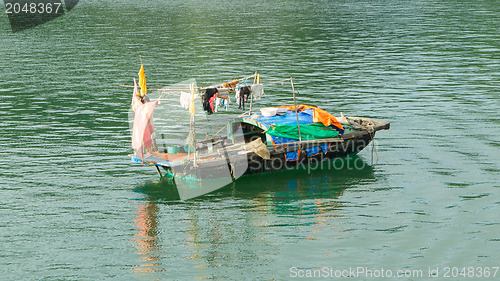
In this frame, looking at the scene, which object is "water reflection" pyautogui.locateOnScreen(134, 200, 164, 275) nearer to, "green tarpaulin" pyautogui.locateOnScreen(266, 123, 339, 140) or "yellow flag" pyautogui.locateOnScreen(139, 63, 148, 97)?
"yellow flag" pyautogui.locateOnScreen(139, 63, 148, 97)

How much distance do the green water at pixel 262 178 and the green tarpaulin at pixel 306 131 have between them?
1696mm

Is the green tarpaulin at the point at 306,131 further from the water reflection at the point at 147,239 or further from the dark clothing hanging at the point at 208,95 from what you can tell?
the water reflection at the point at 147,239

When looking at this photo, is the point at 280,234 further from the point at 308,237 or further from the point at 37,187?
the point at 37,187

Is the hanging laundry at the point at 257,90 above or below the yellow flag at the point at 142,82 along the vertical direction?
below

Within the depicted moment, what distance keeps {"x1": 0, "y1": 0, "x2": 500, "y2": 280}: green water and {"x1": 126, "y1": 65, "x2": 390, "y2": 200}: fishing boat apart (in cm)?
75

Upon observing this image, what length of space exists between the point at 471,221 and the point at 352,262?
5.35 meters

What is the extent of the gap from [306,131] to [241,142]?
115 inches

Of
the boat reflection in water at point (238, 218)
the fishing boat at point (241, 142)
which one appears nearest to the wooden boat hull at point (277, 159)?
the fishing boat at point (241, 142)

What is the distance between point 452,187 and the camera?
24.9 meters

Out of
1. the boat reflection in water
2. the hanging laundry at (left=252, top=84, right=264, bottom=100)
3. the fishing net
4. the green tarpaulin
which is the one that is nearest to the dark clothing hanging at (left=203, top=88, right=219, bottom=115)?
the fishing net

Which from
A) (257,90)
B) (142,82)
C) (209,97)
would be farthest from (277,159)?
(142,82)

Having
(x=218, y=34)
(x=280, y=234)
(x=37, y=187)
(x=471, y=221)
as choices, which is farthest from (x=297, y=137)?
(x=218, y=34)

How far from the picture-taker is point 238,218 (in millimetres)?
22625

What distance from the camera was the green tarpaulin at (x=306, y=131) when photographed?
25.9 m
